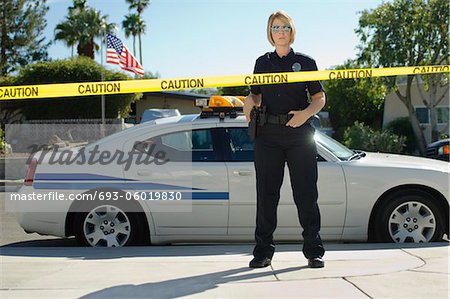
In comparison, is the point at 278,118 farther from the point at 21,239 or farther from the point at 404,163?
the point at 21,239

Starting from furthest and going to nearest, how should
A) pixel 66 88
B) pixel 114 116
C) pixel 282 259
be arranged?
pixel 114 116, pixel 66 88, pixel 282 259

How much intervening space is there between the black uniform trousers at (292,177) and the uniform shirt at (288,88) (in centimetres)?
16

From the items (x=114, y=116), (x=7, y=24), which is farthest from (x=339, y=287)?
(x=7, y=24)

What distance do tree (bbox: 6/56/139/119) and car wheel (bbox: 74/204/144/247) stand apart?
22.8 m

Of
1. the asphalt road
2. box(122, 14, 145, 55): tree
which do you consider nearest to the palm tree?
box(122, 14, 145, 55): tree

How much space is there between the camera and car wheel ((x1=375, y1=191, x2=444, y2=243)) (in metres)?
6.01

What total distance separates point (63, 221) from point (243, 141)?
2.06 m

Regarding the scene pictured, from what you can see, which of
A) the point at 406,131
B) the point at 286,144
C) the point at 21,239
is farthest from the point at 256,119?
the point at 406,131

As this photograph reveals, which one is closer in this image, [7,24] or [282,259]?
[282,259]

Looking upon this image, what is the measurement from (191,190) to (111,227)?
0.90 metres

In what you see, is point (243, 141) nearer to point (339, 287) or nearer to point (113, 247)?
point (113, 247)

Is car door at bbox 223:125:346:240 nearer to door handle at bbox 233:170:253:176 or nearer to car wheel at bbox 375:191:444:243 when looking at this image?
door handle at bbox 233:170:253:176

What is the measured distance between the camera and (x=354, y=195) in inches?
239

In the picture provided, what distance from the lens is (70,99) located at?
28.6 m
